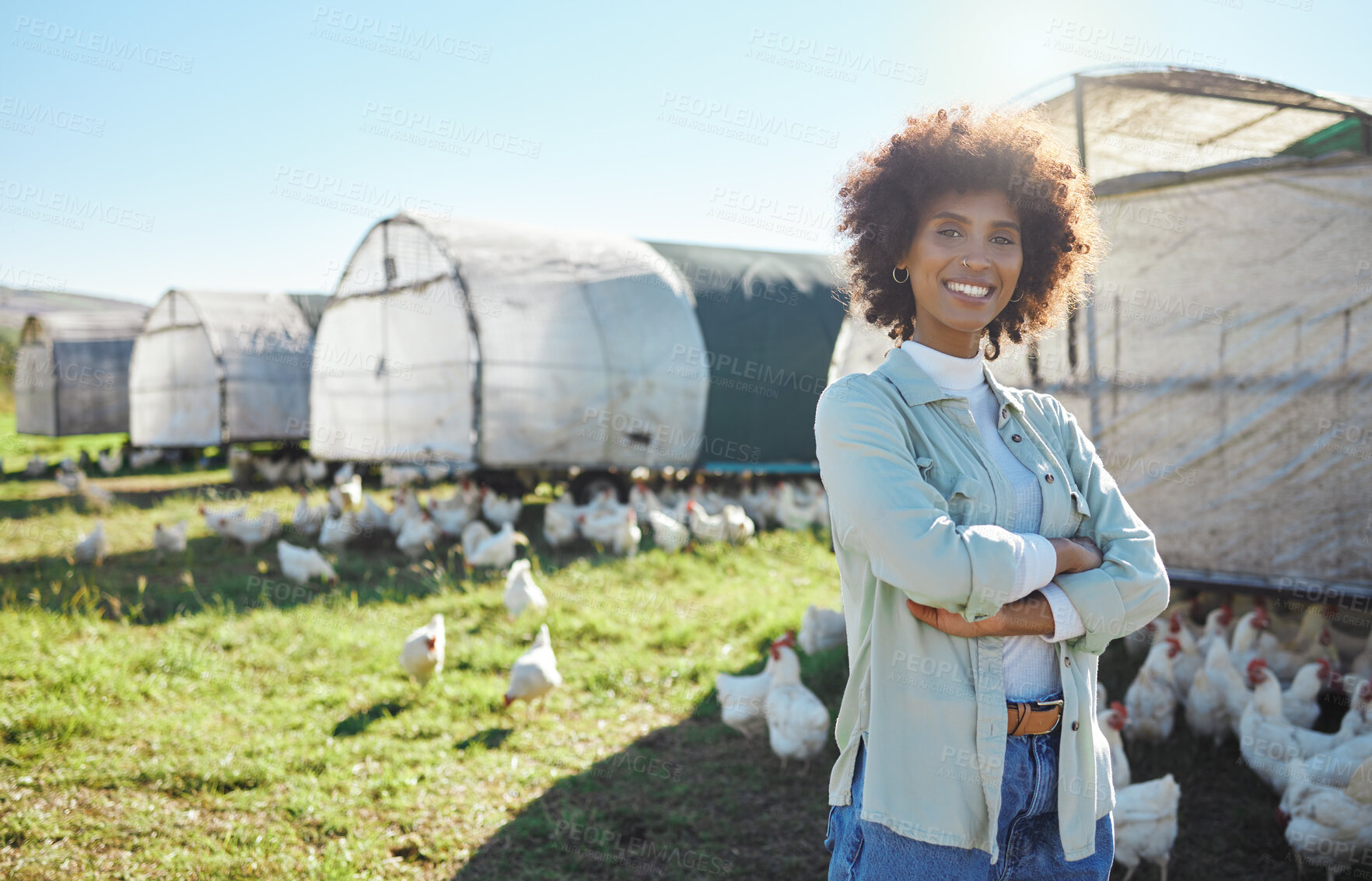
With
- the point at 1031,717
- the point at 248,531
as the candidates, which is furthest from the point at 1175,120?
the point at 248,531

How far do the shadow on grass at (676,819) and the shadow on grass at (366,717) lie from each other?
125 cm

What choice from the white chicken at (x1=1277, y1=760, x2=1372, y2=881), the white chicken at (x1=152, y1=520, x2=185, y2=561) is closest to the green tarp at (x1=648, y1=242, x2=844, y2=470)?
the white chicken at (x1=152, y1=520, x2=185, y2=561)

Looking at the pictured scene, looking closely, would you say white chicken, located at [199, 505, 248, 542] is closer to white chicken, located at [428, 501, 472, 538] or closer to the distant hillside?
white chicken, located at [428, 501, 472, 538]

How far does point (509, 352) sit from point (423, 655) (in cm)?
495

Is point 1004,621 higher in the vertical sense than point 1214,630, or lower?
higher

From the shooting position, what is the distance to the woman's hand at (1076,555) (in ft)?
5.28

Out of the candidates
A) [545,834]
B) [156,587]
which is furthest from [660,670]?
[156,587]

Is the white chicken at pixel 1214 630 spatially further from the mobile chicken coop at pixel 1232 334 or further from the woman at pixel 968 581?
the woman at pixel 968 581

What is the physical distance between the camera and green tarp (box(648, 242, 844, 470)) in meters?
11.1

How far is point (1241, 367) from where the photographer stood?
5.80 metres

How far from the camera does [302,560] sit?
7137mm

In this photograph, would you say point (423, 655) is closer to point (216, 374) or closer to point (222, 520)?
point (222, 520)

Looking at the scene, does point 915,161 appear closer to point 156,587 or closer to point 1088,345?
point 1088,345

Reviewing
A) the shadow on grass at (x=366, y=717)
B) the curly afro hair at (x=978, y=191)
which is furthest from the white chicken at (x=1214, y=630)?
the shadow on grass at (x=366, y=717)
